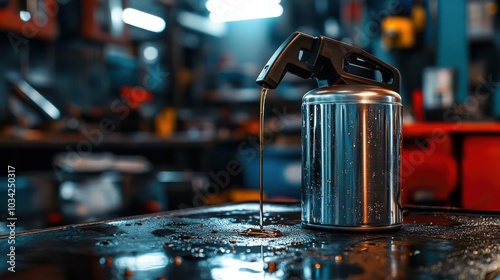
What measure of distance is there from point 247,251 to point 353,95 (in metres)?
0.35

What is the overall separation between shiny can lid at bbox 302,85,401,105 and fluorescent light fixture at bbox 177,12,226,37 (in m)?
6.10

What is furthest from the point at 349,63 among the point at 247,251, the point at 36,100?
the point at 36,100

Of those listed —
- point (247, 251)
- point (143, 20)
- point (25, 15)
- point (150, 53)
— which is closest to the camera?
point (247, 251)

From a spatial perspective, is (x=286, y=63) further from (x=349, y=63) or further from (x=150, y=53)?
(x=150, y=53)

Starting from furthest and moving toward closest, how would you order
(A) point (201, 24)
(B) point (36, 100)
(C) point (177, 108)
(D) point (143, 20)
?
(A) point (201, 24), (D) point (143, 20), (C) point (177, 108), (B) point (36, 100)

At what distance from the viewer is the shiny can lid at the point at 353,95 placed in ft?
3.13

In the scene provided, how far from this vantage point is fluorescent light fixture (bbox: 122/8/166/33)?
618 cm

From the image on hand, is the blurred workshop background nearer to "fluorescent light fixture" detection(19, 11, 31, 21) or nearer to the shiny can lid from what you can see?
"fluorescent light fixture" detection(19, 11, 31, 21)

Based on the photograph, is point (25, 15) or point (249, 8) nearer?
point (25, 15)

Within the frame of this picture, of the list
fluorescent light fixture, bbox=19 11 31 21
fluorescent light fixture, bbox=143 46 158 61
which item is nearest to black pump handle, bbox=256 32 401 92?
fluorescent light fixture, bbox=19 11 31 21

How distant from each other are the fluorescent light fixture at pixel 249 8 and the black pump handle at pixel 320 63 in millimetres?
6078

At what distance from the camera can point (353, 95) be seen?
0.95m

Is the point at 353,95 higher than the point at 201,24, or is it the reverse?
the point at 201,24

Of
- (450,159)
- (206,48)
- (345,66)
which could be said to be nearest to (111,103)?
(206,48)
